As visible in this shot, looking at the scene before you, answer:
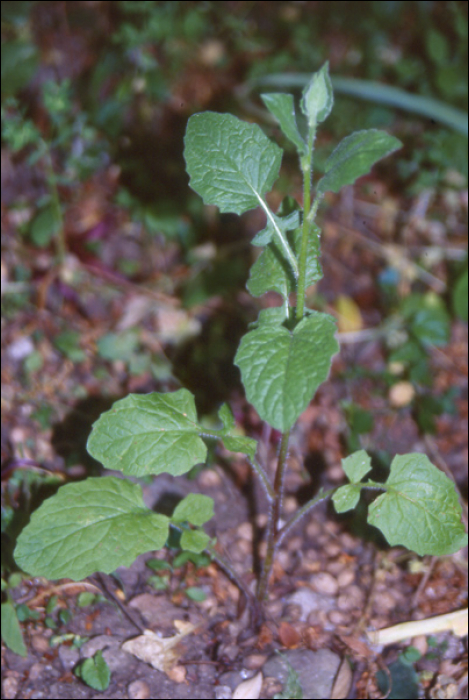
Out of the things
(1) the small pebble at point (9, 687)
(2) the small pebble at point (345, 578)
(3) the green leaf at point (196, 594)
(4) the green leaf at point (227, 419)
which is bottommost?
(2) the small pebble at point (345, 578)

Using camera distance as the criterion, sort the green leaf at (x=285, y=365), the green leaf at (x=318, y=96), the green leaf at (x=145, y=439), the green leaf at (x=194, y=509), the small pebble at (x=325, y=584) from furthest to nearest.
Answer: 1. the small pebble at (x=325, y=584)
2. the green leaf at (x=194, y=509)
3. the green leaf at (x=145, y=439)
4. the green leaf at (x=318, y=96)
5. the green leaf at (x=285, y=365)

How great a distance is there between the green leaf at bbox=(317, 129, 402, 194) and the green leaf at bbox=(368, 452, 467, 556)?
0.65m

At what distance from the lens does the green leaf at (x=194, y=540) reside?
1.48m

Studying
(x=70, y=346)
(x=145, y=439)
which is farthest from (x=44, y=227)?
(x=145, y=439)

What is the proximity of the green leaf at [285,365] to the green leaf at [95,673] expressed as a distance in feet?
3.08

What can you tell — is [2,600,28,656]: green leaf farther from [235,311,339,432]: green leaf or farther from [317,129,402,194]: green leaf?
[317,129,402,194]: green leaf

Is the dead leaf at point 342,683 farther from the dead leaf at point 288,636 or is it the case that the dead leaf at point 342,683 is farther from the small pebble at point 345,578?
the small pebble at point 345,578

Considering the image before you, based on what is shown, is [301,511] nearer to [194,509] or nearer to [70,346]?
[194,509]

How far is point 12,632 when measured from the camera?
5.23 ft

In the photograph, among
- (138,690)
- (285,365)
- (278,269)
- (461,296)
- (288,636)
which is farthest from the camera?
(461,296)

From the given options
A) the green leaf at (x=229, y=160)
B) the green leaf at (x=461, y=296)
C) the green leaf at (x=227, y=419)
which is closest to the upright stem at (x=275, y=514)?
the green leaf at (x=227, y=419)

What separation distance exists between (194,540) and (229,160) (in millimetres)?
923

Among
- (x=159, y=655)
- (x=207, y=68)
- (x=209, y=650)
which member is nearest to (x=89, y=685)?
(x=159, y=655)

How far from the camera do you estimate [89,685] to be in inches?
61.2
